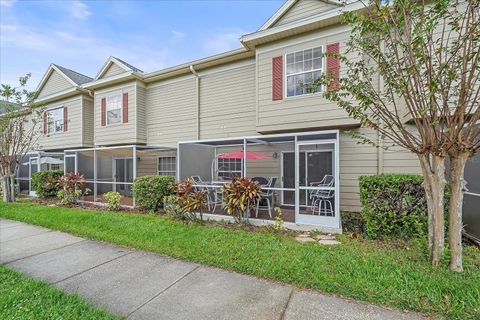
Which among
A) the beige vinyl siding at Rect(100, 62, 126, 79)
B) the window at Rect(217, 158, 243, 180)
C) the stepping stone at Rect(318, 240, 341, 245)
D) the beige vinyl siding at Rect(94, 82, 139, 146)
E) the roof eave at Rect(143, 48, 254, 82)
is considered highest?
the beige vinyl siding at Rect(100, 62, 126, 79)

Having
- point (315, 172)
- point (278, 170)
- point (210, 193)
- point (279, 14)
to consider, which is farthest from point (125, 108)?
point (315, 172)

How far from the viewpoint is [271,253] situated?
15.0 ft

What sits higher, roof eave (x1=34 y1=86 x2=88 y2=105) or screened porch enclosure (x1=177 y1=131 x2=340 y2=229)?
roof eave (x1=34 y1=86 x2=88 y2=105)

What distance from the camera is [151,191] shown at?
8.59 m

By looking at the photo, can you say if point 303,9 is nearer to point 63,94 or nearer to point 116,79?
point 116,79

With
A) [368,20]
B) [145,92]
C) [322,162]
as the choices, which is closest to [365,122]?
[368,20]

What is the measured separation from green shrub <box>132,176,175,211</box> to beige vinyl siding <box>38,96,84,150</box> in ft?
23.0

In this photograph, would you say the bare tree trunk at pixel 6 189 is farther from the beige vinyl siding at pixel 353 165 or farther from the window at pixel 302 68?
the beige vinyl siding at pixel 353 165

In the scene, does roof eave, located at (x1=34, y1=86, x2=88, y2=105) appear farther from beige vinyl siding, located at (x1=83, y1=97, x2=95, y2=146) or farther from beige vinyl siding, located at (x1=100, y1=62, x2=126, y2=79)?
beige vinyl siding, located at (x1=100, y1=62, x2=126, y2=79)

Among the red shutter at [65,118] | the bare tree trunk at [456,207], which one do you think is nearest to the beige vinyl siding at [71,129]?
the red shutter at [65,118]

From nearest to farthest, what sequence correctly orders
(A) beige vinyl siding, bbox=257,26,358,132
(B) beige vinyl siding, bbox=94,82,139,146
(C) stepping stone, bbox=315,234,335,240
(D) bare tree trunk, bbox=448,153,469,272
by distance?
(D) bare tree trunk, bbox=448,153,469,272 → (C) stepping stone, bbox=315,234,335,240 → (A) beige vinyl siding, bbox=257,26,358,132 → (B) beige vinyl siding, bbox=94,82,139,146

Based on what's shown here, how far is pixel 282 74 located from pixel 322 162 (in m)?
3.32

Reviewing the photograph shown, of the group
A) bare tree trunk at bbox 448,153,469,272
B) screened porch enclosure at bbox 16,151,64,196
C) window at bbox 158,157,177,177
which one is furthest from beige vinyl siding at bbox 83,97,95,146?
bare tree trunk at bbox 448,153,469,272

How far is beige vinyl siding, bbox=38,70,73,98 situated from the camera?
13.7 meters
